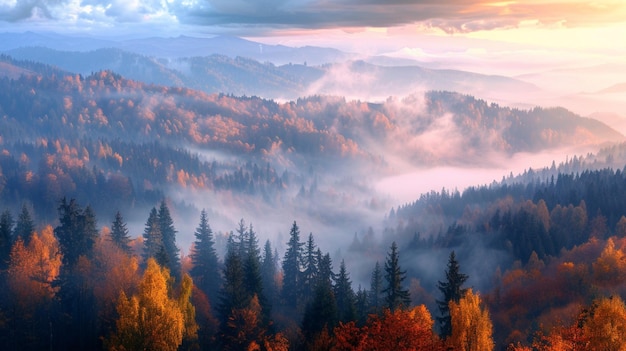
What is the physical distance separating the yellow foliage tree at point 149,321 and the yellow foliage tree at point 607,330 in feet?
86.8

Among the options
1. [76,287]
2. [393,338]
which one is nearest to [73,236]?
[76,287]

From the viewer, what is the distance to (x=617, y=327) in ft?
102

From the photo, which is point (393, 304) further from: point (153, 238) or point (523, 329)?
point (153, 238)

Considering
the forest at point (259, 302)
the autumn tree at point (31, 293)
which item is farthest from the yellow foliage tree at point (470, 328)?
the autumn tree at point (31, 293)

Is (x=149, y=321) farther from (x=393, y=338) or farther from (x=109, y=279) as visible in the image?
(x=109, y=279)

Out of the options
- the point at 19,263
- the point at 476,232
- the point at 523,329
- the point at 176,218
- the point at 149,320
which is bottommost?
the point at 176,218

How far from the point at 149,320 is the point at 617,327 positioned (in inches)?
1154

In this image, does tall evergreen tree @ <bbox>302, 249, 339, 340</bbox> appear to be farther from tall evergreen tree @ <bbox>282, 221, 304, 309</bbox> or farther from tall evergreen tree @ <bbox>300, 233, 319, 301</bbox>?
tall evergreen tree @ <bbox>282, 221, 304, 309</bbox>

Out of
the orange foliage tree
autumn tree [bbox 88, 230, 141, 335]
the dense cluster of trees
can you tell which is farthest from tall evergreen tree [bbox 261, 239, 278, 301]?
the orange foliage tree

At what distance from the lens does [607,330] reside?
3084 centimetres

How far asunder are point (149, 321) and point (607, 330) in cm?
2870

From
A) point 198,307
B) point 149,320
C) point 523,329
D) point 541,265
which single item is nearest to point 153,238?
point 198,307

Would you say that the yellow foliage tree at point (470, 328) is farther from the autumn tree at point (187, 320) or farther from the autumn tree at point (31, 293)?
the autumn tree at point (31, 293)

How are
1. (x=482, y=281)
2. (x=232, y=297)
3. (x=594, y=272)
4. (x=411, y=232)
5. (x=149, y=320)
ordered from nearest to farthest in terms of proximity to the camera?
(x=149, y=320) → (x=232, y=297) → (x=594, y=272) → (x=482, y=281) → (x=411, y=232)
